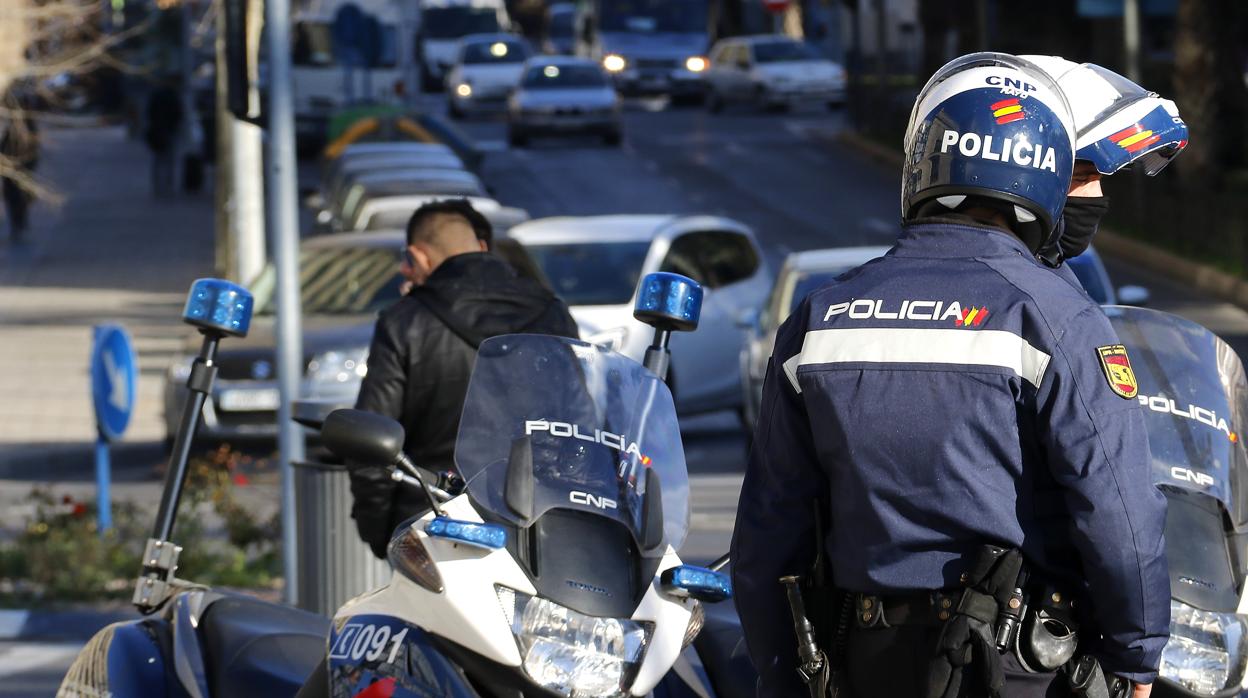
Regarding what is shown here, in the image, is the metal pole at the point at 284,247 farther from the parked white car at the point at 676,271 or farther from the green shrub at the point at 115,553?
the parked white car at the point at 676,271

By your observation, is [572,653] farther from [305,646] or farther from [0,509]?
[0,509]

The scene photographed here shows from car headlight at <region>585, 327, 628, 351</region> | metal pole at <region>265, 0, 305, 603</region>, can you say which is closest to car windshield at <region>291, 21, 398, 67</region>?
car headlight at <region>585, 327, 628, 351</region>

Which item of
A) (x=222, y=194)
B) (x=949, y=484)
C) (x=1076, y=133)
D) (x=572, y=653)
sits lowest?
(x=222, y=194)

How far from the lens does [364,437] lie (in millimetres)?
3895

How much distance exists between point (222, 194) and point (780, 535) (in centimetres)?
1982

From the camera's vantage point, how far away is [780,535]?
357 cm

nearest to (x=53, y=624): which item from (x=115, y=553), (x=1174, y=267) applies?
(x=115, y=553)

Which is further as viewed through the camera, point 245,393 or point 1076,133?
point 245,393

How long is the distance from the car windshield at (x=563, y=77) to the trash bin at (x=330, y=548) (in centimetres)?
3133

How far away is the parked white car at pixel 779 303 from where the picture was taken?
13016 mm

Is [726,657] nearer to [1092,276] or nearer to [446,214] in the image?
[446,214]

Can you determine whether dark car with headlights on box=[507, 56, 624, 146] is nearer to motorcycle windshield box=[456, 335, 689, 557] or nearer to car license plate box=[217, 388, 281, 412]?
car license plate box=[217, 388, 281, 412]

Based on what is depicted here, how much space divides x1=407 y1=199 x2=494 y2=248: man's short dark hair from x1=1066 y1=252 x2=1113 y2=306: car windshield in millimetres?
6339

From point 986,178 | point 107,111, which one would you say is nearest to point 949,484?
point 986,178
